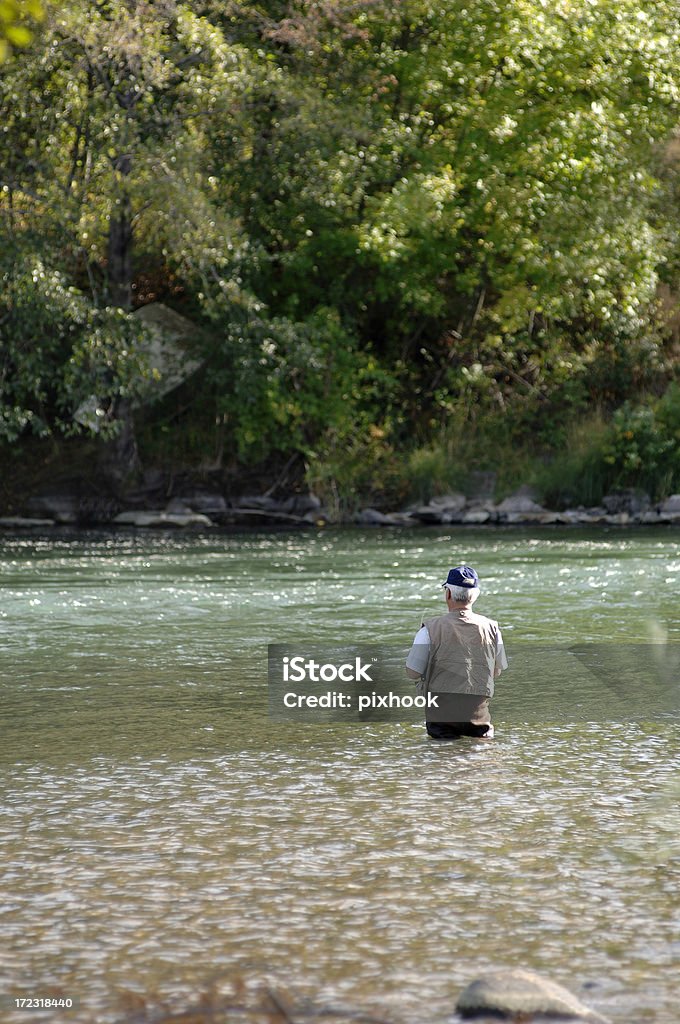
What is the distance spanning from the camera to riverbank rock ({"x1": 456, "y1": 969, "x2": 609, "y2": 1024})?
4309 mm

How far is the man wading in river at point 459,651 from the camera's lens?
814cm

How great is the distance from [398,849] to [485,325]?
26053 mm

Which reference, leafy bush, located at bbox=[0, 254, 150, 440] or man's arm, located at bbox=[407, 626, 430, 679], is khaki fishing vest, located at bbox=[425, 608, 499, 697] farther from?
leafy bush, located at bbox=[0, 254, 150, 440]

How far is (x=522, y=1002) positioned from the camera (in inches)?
171

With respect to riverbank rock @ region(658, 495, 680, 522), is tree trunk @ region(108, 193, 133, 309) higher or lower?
higher

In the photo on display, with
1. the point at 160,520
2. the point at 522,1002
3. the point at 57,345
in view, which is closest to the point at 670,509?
the point at 160,520

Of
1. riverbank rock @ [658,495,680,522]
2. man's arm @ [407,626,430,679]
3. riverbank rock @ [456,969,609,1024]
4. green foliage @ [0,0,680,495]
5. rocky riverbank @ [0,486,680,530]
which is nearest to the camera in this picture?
riverbank rock @ [456,969,609,1024]

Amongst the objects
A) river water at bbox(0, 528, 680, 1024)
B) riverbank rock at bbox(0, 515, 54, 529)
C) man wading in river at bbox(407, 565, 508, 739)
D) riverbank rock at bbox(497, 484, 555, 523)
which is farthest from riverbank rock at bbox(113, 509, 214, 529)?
man wading in river at bbox(407, 565, 508, 739)

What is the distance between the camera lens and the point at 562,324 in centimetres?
3166

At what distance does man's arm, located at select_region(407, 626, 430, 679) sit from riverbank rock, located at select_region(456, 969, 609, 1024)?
3704mm

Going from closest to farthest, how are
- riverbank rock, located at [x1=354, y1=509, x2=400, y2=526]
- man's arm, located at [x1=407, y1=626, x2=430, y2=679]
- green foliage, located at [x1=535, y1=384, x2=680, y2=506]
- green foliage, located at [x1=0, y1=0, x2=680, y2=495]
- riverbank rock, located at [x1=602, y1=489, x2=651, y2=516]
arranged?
man's arm, located at [x1=407, y1=626, x2=430, y2=679] → green foliage, located at [x1=0, y1=0, x2=680, y2=495] → riverbank rock, located at [x1=602, y1=489, x2=651, y2=516] → green foliage, located at [x1=535, y1=384, x2=680, y2=506] → riverbank rock, located at [x1=354, y1=509, x2=400, y2=526]

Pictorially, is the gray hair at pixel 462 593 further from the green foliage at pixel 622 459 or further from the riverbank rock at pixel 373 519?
the green foliage at pixel 622 459

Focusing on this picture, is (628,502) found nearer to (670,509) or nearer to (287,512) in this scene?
(670,509)

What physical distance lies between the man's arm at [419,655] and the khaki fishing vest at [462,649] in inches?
1.1
